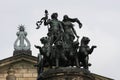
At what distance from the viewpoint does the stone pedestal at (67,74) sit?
72.9 feet

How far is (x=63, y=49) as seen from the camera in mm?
22984

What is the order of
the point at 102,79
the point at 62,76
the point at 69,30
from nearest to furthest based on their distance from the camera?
the point at 62,76 < the point at 69,30 < the point at 102,79

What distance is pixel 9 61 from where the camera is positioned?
136 feet

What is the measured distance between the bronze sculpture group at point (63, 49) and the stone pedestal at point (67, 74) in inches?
12.7

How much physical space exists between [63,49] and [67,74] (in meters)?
1.15

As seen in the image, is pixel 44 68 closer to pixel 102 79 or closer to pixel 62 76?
pixel 62 76

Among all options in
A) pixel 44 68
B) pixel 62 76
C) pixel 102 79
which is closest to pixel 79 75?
pixel 62 76

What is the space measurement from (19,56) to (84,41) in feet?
61.3

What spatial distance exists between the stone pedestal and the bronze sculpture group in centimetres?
32

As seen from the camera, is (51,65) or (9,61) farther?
(9,61)

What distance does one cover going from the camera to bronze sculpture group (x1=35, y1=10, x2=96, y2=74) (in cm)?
2294

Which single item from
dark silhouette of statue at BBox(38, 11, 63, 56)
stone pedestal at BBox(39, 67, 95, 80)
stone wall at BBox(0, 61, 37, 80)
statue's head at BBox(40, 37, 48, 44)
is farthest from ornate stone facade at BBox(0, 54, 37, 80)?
stone pedestal at BBox(39, 67, 95, 80)

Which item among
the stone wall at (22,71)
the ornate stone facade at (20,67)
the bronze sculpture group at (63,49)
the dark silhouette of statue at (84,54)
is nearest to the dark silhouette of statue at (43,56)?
the bronze sculpture group at (63,49)

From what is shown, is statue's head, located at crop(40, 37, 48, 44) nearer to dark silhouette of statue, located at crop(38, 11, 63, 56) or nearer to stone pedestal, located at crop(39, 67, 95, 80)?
dark silhouette of statue, located at crop(38, 11, 63, 56)
